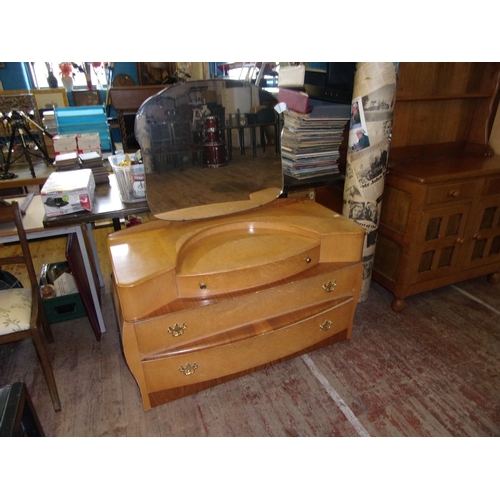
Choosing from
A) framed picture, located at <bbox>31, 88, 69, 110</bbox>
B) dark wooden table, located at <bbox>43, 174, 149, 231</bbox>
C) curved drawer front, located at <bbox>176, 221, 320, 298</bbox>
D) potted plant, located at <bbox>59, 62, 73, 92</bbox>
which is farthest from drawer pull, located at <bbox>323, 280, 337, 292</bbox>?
potted plant, located at <bbox>59, 62, 73, 92</bbox>

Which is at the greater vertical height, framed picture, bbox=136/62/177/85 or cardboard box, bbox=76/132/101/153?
framed picture, bbox=136/62/177/85

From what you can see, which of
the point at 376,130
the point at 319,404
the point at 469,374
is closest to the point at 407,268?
the point at 469,374

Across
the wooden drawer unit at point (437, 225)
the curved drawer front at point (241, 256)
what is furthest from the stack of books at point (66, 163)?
the wooden drawer unit at point (437, 225)

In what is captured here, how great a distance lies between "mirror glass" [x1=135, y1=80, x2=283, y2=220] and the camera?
140 centimetres

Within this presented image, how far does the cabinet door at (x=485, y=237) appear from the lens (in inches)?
77.1

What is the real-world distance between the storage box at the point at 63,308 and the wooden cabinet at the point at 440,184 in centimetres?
175

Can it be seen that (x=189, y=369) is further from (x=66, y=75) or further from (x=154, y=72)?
(x=66, y=75)

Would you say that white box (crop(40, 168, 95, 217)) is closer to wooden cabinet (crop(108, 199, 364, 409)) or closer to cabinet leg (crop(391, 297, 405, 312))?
wooden cabinet (crop(108, 199, 364, 409))

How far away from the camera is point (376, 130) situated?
5.55 ft

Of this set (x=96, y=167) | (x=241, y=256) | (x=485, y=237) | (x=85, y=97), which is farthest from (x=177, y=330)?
(x=85, y=97)

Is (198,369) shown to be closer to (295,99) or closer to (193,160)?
(193,160)

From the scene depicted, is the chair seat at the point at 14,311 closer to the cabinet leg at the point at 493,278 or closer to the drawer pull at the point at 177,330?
the drawer pull at the point at 177,330

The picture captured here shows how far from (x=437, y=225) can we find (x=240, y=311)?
1193 millimetres

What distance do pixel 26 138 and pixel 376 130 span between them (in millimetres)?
2377
